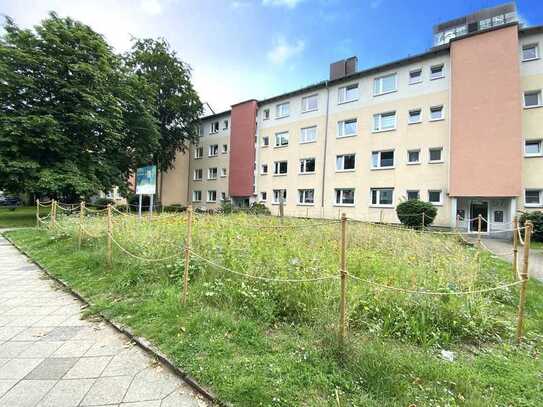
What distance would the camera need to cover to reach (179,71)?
31.5 meters

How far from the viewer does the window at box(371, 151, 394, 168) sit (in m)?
22.0

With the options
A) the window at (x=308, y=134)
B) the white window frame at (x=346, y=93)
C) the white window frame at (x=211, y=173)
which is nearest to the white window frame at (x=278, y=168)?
the window at (x=308, y=134)

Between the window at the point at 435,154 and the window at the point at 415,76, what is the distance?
16.7ft

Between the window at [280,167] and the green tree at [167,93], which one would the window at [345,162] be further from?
the green tree at [167,93]

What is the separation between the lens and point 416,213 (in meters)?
17.8

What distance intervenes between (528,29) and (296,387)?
24104 millimetres

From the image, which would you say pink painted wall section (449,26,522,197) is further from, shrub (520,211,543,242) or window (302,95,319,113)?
window (302,95,319,113)

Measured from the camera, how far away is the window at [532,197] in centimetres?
1696

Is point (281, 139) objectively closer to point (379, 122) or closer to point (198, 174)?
point (379, 122)

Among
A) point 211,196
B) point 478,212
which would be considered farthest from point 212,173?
point 478,212

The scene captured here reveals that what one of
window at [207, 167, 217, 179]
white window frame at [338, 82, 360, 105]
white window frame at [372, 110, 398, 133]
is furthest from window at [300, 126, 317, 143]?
window at [207, 167, 217, 179]

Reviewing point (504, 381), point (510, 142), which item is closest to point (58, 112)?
point (504, 381)

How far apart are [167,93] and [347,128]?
63.9 ft

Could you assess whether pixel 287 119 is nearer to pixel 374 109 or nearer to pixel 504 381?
pixel 374 109
